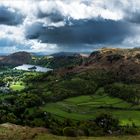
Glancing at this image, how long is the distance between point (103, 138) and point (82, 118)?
72.9m

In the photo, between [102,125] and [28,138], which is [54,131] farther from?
[102,125]

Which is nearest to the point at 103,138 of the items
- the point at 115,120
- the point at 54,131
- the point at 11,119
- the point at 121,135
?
the point at 121,135

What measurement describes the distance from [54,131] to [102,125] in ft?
155

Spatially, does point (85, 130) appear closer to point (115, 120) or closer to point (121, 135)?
point (121, 135)

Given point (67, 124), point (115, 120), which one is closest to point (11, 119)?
point (67, 124)

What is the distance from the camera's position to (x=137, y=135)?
134 m

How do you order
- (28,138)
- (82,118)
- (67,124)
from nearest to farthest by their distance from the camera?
(28,138)
(67,124)
(82,118)

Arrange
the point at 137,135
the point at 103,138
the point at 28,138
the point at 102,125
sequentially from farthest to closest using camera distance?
the point at 102,125 → the point at 137,135 → the point at 103,138 → the point at 28,138

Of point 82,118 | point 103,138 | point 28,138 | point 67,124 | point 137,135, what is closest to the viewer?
point 28,138

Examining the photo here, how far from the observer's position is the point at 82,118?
198m

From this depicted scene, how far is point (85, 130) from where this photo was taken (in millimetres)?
138250

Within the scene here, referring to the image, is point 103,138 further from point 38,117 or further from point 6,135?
point 38,117

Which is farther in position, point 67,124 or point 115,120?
point 115,120

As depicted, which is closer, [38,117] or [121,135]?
[121,135]
